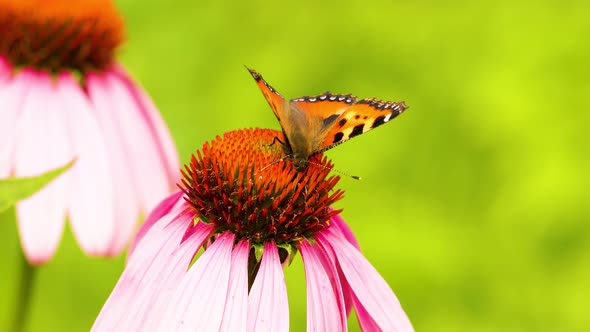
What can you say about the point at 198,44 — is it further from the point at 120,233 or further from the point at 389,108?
the point at 389,108

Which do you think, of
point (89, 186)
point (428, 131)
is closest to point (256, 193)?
point (89, 186)

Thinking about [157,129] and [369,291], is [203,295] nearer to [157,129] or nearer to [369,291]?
[369,291]

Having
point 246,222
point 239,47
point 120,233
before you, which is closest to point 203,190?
point 246,222

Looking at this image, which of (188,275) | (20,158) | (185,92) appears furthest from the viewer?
(185,92)

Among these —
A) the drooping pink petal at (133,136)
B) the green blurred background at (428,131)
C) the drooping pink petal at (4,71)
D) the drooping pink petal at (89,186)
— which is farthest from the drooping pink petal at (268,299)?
the green blurred background at (428,131)

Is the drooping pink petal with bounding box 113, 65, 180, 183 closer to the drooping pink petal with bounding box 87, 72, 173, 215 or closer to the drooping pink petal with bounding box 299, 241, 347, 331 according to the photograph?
the drooping pink petal with bounding box 87, 72, 173, 215

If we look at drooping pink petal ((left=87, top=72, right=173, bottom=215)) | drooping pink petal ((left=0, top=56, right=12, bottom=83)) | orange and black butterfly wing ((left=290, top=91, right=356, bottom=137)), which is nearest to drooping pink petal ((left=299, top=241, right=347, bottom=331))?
orange and black butterfly wing ((left=290, top=91, right=356, bottom=137))
